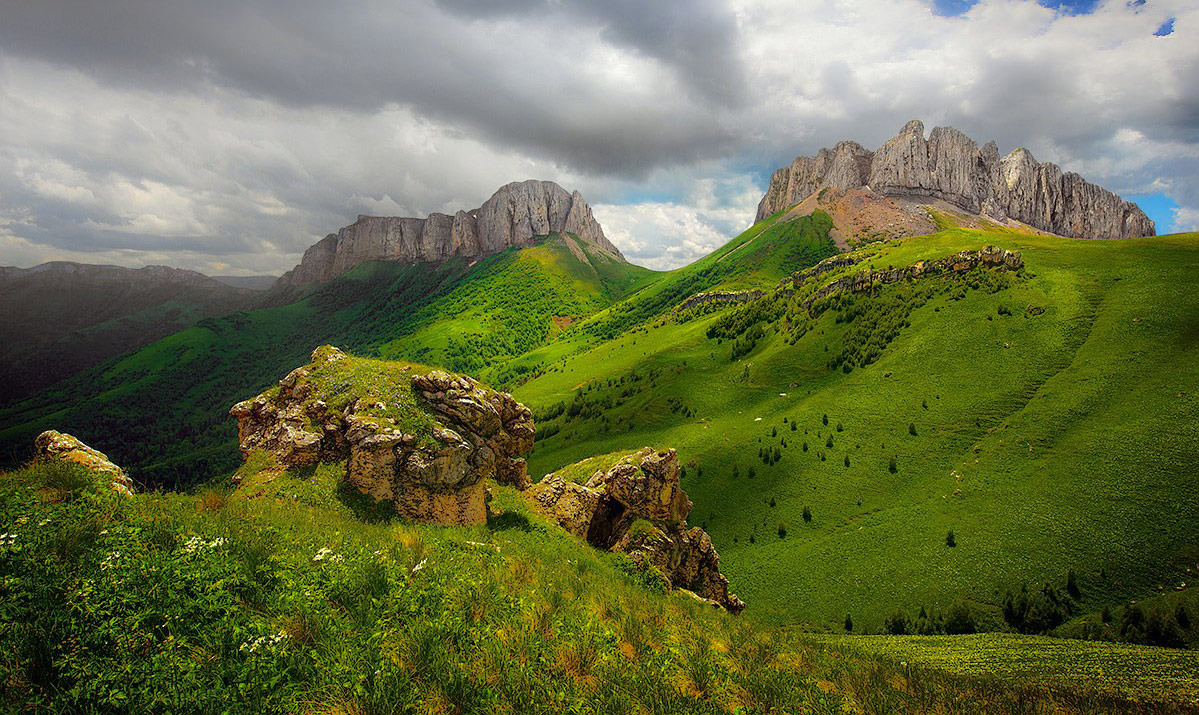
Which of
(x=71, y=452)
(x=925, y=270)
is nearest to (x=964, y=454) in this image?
(x=925, y=270)

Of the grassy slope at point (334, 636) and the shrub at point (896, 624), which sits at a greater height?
the grassy slope at point (334, 636)

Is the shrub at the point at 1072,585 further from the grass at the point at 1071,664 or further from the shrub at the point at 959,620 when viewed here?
the grass at the point at 1071,664

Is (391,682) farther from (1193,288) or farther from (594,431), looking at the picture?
(1193,288)

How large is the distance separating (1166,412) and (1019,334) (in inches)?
957

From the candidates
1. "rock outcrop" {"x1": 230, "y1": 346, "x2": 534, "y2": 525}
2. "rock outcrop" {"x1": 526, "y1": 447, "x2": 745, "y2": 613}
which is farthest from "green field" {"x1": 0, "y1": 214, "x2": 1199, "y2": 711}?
"rock outcrop" {"x1": 526, "y1": 447, "x2": 745, "y2": 613}

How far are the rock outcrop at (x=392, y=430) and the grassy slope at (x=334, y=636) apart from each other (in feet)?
33.1

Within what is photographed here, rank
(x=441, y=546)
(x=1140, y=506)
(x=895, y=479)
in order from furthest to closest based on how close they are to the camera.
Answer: (x=895, y=479), (x=1140, y=506), (x=441, y=546)

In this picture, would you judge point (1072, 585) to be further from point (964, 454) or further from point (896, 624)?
point (964, 454)

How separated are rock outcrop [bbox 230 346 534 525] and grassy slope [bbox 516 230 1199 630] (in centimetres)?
3412

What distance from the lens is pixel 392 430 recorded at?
20141 millimetres

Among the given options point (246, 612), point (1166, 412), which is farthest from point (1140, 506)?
point (246, 612)

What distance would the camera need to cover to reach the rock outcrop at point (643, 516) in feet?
84.2

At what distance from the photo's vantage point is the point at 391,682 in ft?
16.0

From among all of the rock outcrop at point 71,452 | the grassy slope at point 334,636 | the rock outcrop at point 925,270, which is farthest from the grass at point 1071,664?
the rock outcrop at point 925,270
